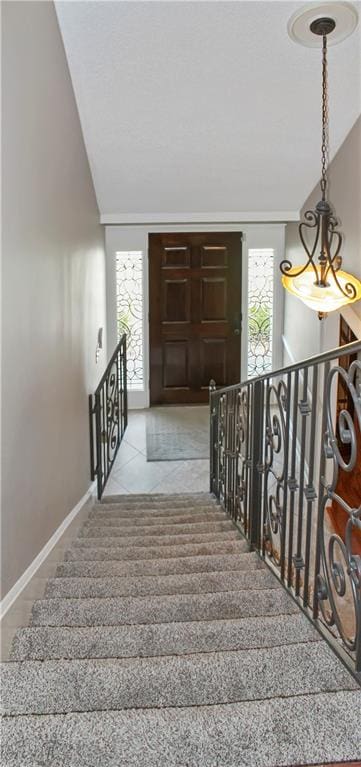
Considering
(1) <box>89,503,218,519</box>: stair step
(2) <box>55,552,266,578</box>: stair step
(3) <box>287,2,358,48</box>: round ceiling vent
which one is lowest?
(1) <box>89,503,218,519</box>: stair step

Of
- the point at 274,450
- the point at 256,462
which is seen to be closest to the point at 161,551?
the point at 256,462

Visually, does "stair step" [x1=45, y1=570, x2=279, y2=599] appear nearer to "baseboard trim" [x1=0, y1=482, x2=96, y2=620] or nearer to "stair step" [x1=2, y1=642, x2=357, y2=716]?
"baseboard trim" [x1=0, y1=482, x2=96, y2=620]

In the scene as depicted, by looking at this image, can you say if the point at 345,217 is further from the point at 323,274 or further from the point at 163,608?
the point at 163,608

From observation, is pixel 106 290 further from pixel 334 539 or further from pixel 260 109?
pixel 334 539

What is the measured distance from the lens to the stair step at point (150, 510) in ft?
13.4

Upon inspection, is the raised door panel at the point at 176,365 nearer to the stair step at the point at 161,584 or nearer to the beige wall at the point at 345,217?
the beige wall at the point at 345,217

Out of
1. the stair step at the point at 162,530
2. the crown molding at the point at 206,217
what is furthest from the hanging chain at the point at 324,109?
the stair step at the point at 162,530

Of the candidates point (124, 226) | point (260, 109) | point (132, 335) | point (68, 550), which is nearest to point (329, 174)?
point (260, 109)

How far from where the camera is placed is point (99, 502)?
4.62 meters

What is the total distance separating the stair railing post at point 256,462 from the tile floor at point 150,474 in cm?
238

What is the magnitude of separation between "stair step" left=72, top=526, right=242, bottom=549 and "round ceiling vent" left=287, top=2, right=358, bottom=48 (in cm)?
257

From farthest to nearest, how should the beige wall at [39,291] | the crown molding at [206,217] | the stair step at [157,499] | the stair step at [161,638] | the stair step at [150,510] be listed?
the crown molding at [206,217], the stair step at [157,499], the stair step at [150,510], the beige wall at [39,291], the stair step at [161,638]

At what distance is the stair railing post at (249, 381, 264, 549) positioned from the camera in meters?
2.63

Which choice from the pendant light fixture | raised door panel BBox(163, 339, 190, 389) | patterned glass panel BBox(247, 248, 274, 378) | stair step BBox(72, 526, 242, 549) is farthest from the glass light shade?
raised door panel BBox(163, 339, 190, 389)
